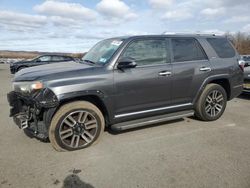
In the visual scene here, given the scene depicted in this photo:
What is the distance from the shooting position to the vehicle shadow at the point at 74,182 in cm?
308

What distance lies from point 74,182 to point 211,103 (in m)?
3.62

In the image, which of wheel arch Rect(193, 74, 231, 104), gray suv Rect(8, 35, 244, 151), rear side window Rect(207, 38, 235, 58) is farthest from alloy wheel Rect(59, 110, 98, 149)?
rear side window Rect(207, 38, 235, 58)

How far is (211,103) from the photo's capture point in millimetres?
5602

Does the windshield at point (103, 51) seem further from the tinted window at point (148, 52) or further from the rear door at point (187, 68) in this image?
the rear door at point (187, 68)

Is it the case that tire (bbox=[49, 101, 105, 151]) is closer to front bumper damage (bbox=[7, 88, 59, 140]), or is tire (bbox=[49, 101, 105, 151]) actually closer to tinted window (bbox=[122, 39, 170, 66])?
front bumper damage (bbox=[7, 88, 59, 140])

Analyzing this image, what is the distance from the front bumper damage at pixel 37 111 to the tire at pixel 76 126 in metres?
0.12

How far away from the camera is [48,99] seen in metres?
3.79

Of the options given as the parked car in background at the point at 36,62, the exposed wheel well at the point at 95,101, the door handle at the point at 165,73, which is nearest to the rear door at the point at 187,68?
the door handle at the point at 165,73

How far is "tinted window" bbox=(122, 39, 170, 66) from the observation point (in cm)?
460

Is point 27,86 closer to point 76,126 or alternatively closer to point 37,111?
point 37,111

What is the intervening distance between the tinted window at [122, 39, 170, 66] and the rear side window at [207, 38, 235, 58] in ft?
4.50

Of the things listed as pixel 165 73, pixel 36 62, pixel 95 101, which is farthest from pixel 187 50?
pixel 36 62

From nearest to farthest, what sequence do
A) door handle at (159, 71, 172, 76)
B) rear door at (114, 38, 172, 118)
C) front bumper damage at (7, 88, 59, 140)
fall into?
front bumper damage at (7, 88, 59, 140) < rear door at (114, 38, 172, 118) < door handle at (159, 71, 172, 76)

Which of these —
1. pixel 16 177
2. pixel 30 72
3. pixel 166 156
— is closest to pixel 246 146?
pixel 166 156
